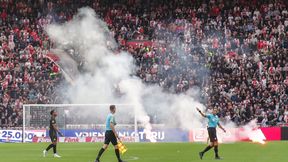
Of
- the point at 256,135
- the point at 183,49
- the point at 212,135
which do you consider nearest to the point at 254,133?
the point at 256,135

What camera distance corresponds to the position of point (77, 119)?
156 feet

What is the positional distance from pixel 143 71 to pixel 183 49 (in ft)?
12.5

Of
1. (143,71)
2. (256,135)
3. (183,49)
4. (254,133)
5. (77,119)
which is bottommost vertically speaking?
(256,135)

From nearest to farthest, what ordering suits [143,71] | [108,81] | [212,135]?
[212,135], [108,81], [143,71]

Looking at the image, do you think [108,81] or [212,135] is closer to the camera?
[212,135]

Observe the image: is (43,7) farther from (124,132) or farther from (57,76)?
(124,132)

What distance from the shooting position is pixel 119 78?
52188 millimetres

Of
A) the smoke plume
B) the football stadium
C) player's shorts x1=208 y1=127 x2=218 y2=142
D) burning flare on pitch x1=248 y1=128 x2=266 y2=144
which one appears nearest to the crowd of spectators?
the football stadium

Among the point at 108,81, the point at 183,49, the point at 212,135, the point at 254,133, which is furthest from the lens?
the point at 183,49

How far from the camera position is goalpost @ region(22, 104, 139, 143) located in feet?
156

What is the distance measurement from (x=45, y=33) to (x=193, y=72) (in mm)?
13254

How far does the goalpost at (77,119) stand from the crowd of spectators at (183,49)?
1147 millimetres

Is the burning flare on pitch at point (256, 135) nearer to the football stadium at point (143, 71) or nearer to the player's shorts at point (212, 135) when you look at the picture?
the football stadium at point (143, 71)

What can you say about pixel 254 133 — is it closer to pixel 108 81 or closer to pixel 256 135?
pixel 256 135
